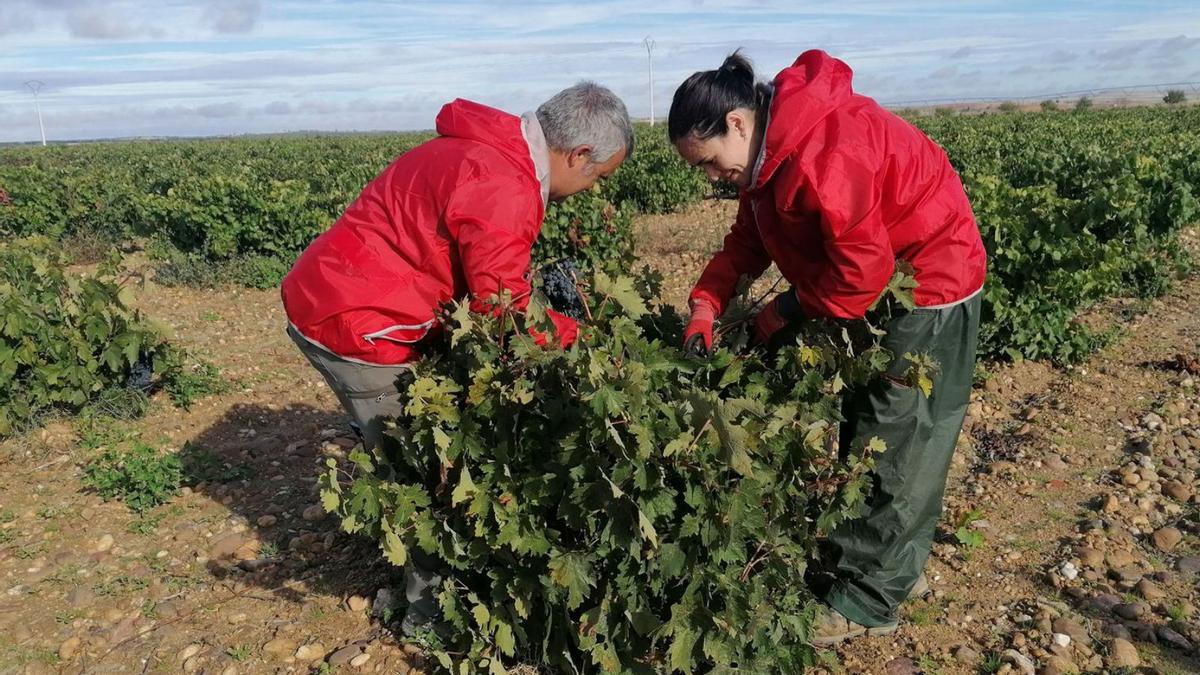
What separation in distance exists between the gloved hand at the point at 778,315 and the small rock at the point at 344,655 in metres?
1.94

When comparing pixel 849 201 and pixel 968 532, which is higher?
pixel 849 201

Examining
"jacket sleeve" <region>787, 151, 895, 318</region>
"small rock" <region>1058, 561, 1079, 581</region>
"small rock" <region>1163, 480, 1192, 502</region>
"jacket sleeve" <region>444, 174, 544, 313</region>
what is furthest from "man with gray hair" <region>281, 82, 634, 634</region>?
"small rock" <region>1163, 480, 1192, 502</region>

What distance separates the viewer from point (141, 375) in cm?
575

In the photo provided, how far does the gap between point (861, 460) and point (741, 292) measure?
821mm

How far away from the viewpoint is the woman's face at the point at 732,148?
2.57 m

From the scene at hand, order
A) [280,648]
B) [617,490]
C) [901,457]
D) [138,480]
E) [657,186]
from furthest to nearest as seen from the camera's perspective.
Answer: [657,186], [138,480], [280,648], [901,457], [617,490]

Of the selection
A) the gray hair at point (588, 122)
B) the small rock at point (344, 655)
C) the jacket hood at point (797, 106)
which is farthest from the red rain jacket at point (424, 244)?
the small rock at point (344, 655)

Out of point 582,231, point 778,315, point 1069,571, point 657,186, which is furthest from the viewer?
point 657,186

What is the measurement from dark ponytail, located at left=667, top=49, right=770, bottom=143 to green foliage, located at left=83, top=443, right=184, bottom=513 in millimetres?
3592

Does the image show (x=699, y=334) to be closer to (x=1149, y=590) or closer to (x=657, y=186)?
(x=1149, y=590)

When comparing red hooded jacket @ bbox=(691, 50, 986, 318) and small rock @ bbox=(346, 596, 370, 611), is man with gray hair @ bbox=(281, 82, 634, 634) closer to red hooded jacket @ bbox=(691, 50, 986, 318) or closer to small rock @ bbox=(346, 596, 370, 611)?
red hooded jacket @ bbox=(691, 50, 986, 318)

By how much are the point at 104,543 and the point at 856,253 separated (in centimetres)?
382

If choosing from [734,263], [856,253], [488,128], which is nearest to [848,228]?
[856,253]

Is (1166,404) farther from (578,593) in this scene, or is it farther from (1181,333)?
(578,593)
